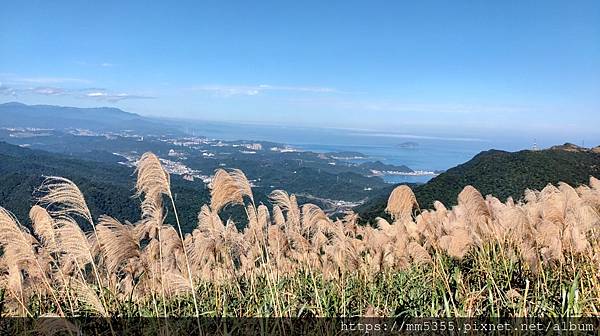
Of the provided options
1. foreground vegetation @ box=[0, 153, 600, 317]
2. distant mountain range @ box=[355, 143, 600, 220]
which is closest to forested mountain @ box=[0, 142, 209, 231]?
distant mountain range @ box=[355, 143, 600, 220]

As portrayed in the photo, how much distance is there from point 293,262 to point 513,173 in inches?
1637

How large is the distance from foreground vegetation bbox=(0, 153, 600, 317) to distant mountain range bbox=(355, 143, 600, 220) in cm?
2931

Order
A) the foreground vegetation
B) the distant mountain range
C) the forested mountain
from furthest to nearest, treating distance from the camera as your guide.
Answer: the forested mountain → the distant mountain range → the foreground vegetation

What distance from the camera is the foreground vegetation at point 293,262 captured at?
2.78 m

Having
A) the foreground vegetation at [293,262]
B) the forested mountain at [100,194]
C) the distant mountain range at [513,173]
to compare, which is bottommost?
the forested mountain at [100,194]

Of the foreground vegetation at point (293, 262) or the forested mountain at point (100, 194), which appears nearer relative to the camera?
the foreground vegetation at point (293, 262)

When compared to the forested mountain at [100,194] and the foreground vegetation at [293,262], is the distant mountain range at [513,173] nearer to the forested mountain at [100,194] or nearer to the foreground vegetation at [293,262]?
the forested mountain at [100,194]

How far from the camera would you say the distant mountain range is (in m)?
35.7

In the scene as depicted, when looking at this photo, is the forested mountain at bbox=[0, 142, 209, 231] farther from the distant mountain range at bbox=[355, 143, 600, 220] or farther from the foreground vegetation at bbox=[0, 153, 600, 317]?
the foreground vegetation at bbox=[0, 153, 600, 317]

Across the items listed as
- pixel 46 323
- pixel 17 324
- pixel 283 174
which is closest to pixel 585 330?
pixel 46 323

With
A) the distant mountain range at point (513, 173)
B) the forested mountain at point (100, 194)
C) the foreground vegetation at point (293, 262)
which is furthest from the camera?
the forested mountain at point (100, 194)

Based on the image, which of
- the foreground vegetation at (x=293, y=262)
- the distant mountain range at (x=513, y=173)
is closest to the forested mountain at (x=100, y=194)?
the distant mountain range at (x=513, y=173)

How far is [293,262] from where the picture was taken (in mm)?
4535

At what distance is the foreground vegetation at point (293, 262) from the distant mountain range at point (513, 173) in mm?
29305
